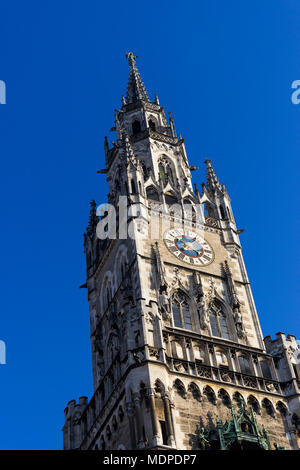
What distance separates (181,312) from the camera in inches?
1596

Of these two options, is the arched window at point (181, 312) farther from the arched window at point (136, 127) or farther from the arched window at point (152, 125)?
the arched window at point (152, 125)

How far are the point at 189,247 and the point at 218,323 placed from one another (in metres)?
5.28

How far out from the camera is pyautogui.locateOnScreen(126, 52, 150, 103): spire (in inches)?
2341

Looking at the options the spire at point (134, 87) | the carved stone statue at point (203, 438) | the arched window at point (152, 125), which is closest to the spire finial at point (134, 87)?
the spire at point (134, 87)

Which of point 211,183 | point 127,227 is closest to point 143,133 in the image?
point 211,183

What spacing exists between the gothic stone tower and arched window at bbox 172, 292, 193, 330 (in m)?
0.06

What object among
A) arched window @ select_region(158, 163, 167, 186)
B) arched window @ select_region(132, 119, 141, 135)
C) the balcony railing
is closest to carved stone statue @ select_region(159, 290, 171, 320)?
the balcony railing

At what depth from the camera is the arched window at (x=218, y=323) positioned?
4066 centimetres

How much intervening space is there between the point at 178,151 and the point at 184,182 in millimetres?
3479

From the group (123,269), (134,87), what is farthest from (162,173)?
(134,87)

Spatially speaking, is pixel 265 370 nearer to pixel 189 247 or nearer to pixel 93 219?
pixel 189 247

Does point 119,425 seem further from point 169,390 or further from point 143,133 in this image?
point 143,133

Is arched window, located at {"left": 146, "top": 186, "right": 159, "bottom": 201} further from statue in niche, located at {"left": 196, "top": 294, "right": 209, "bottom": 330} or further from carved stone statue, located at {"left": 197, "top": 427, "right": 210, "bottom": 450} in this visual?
carved stone statue, located at {"left": 197, "top": 427, "right": 210, "bottom": 450}
